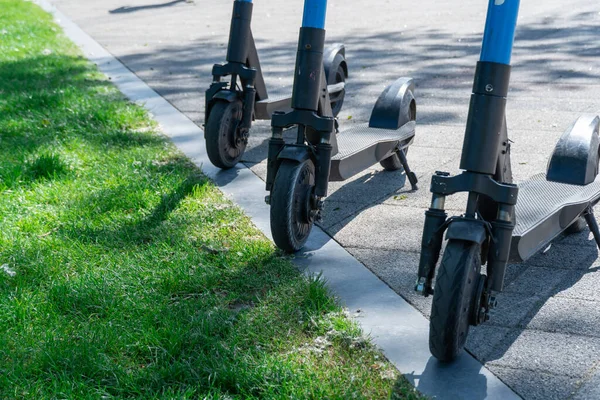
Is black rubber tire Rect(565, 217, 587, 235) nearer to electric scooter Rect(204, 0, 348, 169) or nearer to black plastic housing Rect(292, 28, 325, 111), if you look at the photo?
black plastic housing Rect(292, 28, 325, 111)

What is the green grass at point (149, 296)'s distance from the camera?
2.70 metres

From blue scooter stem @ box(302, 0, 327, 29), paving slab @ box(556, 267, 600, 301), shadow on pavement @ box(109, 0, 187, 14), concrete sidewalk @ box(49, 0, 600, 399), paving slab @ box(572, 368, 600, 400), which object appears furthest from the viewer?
shadow on pavement @ box(109, 0, 187, 14)

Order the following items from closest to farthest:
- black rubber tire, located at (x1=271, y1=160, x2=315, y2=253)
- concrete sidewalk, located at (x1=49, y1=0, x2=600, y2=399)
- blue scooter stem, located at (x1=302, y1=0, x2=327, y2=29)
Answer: concrete sidewalk, located at (x1=49, y1=0, x2=600, y2=399)
black rubber tire, located at (x1=271, y1=160, x2=315, y2=253)
blue scooter stem, located at (x1=302, y1=0, x2=327, y2=29)

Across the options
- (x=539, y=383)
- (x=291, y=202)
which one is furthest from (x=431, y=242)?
(x=291, y=202)

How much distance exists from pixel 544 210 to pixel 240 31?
2264 millimetres

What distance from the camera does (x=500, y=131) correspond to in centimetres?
282

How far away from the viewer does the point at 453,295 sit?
268 cm

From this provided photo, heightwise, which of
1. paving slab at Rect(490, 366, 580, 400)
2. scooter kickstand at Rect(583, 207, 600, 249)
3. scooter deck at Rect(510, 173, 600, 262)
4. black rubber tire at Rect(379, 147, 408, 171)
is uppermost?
scooter deck at Rect(510, 173, 600, 262)

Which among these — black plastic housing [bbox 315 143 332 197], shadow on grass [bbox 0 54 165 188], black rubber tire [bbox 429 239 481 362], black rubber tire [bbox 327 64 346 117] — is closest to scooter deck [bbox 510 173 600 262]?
black rubber tire [bbox 429 239 481 362]

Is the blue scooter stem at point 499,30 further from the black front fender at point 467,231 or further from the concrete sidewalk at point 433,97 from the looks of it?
the concrete sidewalk at point 433,97

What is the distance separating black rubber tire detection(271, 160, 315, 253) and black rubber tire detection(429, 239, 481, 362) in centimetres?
99

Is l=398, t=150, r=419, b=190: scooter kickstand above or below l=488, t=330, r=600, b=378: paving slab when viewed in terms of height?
above

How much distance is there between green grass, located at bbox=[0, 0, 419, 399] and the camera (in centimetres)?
270

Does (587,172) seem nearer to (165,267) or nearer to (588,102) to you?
(165,267)
